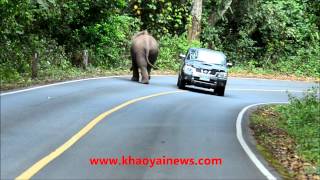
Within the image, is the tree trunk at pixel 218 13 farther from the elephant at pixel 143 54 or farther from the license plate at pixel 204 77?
the license plate at pixel 204 77

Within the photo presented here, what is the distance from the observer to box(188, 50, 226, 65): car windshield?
87.3 ft

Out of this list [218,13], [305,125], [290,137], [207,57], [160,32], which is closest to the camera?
[290,137]

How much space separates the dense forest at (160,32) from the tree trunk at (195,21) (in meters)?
0.05

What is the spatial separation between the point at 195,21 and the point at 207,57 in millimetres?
15873

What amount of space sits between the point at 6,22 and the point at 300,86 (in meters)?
A: 17.9

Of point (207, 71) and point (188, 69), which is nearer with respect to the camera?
point (188, 69)

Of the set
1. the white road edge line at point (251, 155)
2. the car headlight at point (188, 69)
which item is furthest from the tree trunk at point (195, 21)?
the white road edge line at point (251, 155)

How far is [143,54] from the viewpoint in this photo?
26.3 meters

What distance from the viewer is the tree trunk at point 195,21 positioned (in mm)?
42250

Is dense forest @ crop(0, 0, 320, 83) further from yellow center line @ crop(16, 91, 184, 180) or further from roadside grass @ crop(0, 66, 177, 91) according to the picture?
yellow center line @ crop(16, 91, 184, 180)

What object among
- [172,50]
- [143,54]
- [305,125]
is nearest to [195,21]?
[172,50]

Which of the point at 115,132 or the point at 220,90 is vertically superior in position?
the point at 115,132

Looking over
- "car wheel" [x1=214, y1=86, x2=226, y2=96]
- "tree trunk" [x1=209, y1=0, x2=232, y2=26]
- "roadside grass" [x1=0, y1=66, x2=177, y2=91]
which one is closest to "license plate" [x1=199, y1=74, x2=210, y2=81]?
"car wheel" [x1=214, y1=86, x2=226, y2=96]

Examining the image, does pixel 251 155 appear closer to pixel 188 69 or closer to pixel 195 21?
pixel 188 69
